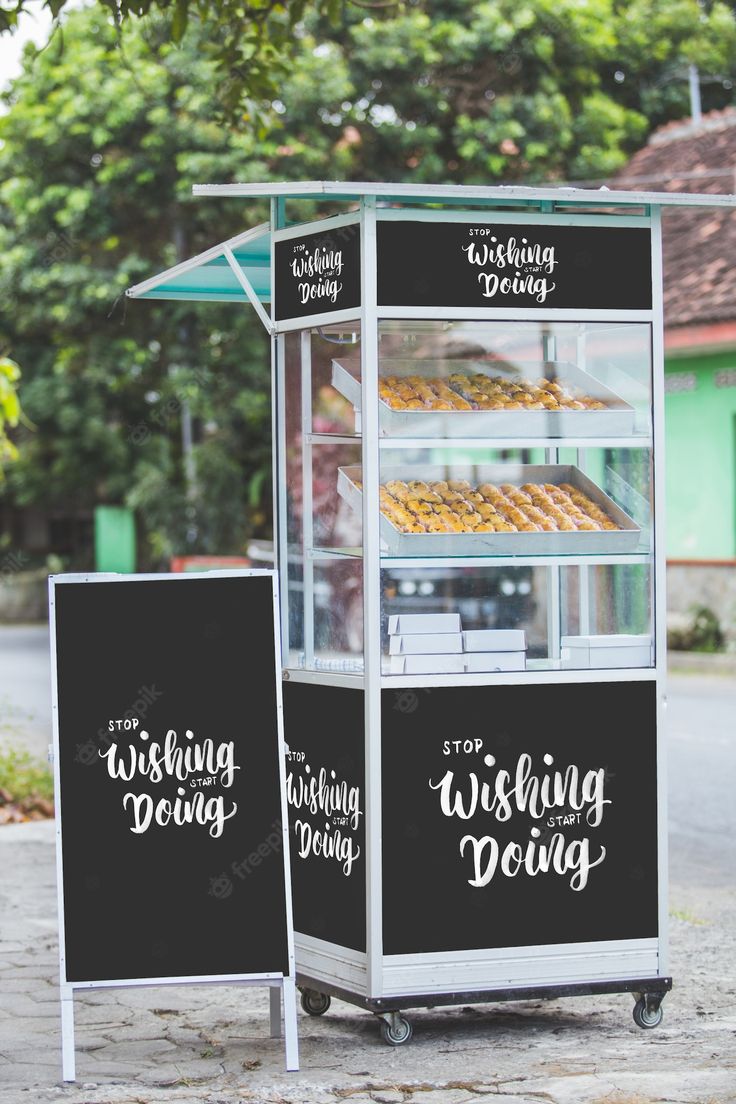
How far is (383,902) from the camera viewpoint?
5086 mm

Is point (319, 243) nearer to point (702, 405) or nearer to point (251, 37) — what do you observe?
point (251, 37)

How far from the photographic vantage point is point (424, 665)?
524cm

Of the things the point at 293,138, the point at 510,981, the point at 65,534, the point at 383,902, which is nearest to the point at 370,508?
the point at 383,902

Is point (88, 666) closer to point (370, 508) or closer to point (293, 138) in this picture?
point (370, 508)

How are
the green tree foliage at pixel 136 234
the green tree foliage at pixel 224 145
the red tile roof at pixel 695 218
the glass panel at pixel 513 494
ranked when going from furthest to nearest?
the green tree foliage at pixel 136 234 < the green tree foliage at pixel 224 145 < the red tile roof at pixel 695 218 < the glass panel at pixel 513 494

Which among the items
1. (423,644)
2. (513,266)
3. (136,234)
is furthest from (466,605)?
(136,234)

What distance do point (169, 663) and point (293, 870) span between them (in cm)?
97

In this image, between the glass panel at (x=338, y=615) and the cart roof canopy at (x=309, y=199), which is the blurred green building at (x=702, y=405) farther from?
the glass panel at (x=338, y=615)

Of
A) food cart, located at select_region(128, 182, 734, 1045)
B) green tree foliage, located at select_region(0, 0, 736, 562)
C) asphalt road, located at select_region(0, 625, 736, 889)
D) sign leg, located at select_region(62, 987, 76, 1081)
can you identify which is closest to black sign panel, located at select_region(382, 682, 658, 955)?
food cart, located at select_region(128, 182, 734, 1045)

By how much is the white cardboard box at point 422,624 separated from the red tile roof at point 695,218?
15645 millimetres

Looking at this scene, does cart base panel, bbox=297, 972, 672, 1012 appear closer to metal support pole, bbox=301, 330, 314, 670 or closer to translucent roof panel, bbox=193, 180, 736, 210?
metal support pole, bbox=301, 330, 314, 670

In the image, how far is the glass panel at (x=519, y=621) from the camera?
5.26 m

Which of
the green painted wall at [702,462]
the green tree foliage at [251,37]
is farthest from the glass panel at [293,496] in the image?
the green painted wall at [702,462]

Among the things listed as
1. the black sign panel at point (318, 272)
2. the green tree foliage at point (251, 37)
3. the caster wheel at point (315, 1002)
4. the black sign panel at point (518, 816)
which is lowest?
the caster wheel at point (315, 1002)
